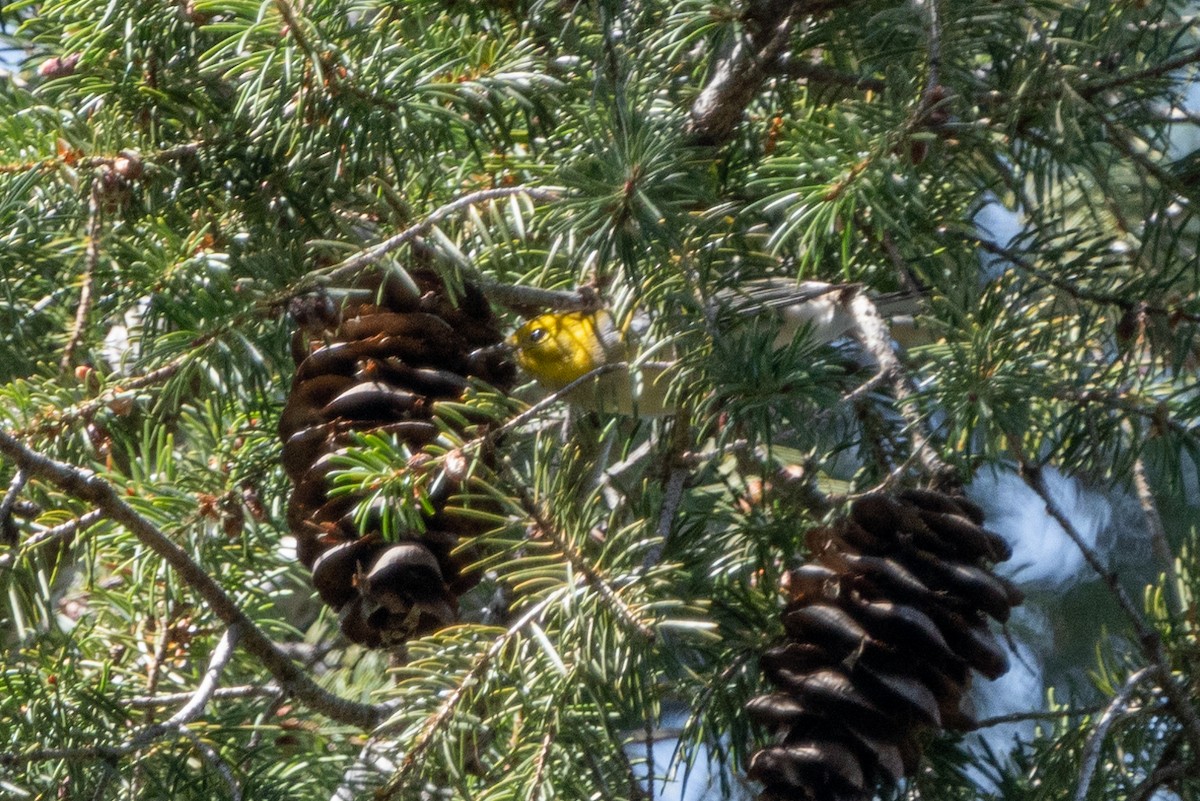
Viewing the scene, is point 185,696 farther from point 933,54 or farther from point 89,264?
point 933,54

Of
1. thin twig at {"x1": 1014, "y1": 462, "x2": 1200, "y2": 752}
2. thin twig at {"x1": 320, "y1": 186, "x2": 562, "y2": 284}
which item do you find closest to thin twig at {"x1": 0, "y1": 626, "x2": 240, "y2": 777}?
thin twig at {"x1": 320, "y1": 186, "x2": 562, "y2": 284}

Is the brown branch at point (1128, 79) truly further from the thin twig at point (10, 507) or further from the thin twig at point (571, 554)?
the thin twig at point (10, 507)

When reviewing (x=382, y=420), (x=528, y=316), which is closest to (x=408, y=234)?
(x=382, y=420)

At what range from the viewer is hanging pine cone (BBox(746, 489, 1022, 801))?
28.4 inches

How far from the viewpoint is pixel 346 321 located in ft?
2.95

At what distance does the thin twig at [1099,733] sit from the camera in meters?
0.73

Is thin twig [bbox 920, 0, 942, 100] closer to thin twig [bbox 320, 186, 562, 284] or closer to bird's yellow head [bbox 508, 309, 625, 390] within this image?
thin twig [bbox 320, 186, 562, 284]

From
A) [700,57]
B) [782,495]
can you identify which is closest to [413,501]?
[782,495]

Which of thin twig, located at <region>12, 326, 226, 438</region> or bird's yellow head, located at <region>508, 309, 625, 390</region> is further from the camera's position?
bird's yellow head, located at <region>508, 309, 625, 390</region>

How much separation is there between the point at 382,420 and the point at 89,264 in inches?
10.1

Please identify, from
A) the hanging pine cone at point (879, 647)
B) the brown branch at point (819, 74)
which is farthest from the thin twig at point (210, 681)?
the brown branch at point (819, 74)

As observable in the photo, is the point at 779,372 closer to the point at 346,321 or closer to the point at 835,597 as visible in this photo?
the point at 835,597

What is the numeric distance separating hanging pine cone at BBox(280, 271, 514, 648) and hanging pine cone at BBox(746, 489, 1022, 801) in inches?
9.1

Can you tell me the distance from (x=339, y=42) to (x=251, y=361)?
24 centimetres
